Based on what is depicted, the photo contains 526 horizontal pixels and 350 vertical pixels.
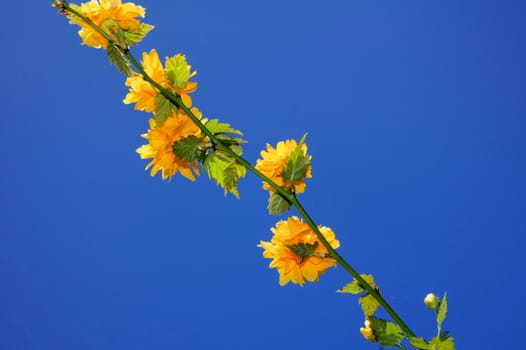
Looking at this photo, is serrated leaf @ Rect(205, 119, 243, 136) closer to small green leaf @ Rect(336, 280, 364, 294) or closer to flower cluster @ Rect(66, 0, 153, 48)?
flower cluster @ Rect(66, 0, 153, 48)

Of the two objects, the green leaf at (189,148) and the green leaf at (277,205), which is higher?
the green leaf at (189,148)

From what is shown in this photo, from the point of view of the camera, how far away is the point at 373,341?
735mm

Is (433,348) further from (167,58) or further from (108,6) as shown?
(108,6)

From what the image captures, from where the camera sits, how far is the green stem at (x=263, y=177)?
662 millimetres

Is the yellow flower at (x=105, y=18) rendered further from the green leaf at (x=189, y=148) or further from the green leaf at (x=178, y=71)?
the green leaf at (x=189, y=148)

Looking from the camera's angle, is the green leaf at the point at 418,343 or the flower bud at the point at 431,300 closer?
the green leaf at the point at 418,343

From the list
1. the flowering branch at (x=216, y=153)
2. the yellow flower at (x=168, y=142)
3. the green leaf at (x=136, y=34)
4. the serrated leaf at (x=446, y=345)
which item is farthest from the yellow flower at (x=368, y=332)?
the green leaf at (x=136, y=34)

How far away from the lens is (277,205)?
0.69m

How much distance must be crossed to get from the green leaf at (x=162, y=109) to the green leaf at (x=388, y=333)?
1.42ft

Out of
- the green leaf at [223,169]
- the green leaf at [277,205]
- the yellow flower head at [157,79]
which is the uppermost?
the yellow flower head at [157,79]

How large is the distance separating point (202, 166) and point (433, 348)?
42 centimetres

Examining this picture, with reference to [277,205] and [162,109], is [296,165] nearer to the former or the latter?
[277,205]

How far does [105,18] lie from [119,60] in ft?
0.22

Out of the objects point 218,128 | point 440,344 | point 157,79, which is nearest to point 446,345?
point 440,344
